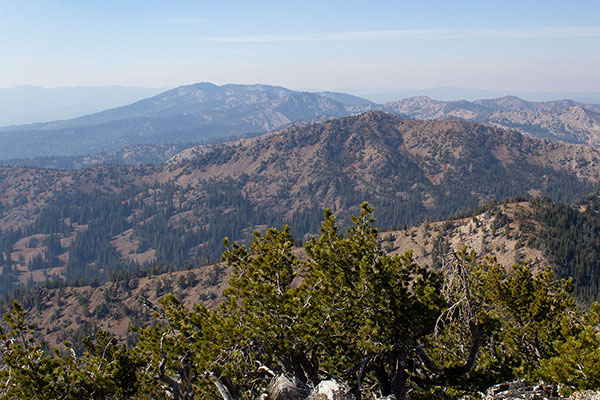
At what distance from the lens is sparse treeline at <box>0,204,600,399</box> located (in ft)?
Answer: 56.6

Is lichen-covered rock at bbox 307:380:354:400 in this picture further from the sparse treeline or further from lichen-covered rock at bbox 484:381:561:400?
lichen-covered rock at bbox 484:381:561:400

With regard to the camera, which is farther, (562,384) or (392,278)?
(392,278)

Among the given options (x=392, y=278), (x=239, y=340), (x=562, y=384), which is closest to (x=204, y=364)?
(x=239, y=340)

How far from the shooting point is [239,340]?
18.4 m

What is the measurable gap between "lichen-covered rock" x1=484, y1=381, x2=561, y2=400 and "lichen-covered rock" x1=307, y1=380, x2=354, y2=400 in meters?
6.74

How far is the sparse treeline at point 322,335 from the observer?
17.2m

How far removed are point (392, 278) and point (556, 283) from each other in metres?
11.0

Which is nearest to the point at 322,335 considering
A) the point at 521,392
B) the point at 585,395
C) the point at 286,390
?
the point at 286,390

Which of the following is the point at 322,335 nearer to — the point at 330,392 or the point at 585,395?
the point at 330,392

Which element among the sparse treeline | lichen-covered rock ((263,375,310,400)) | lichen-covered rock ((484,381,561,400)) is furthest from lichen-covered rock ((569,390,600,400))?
lichen-covered rock ((263,375,310,400))

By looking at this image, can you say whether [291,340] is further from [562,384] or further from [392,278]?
[562,384]

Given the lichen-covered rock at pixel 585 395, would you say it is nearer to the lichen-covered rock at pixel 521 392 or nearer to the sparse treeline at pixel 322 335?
the sparse treeline at pixel 322 335

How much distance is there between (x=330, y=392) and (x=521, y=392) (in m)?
8.87

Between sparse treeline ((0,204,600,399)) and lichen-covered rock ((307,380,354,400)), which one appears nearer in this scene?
lichen-covered rock ((307,380,354,400))
